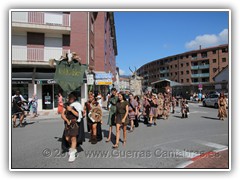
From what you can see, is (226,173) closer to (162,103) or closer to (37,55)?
(162,103)

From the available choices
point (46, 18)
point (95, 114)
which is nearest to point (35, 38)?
point (46, 18)

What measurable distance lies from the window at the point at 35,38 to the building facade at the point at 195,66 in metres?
50.7

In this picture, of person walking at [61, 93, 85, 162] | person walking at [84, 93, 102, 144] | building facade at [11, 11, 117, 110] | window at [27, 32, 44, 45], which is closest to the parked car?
building facade at [11, 11, 117, 110]

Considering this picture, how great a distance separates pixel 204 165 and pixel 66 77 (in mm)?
4639

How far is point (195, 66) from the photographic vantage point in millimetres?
67938

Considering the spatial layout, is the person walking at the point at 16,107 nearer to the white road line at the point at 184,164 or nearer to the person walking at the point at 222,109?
the white road line at the point at 184,164

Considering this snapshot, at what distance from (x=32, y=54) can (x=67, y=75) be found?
11.5m

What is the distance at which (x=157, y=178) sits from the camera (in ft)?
12.9

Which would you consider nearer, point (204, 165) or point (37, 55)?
point (204, 165)

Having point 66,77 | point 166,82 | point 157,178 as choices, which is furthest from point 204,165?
point 166,82

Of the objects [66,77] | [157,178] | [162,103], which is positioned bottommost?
[157,178]

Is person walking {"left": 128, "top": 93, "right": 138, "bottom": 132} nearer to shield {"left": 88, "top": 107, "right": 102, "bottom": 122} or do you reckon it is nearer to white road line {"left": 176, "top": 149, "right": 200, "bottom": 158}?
shield {"left": 88, "top": 107, "right": 102, "bottom": 122}

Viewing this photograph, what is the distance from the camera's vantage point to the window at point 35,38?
16422 mm

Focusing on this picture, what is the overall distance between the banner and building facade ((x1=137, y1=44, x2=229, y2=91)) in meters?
56.2
